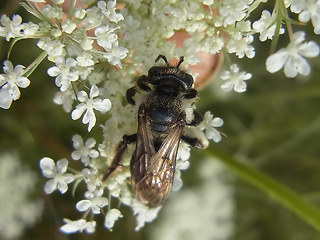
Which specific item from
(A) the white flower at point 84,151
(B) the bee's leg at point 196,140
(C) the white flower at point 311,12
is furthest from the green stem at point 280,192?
(C) the white flower at point 311,12

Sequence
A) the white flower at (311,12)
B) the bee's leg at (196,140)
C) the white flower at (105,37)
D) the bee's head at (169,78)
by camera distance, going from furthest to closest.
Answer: the bee's leg at (196,140) < the bee's head at (169,78) < the white flower at (105,37) < the white flower at (311,12)

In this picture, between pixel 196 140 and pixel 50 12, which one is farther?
pixel 196 140

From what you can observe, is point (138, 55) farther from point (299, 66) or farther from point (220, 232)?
point (220, 232)

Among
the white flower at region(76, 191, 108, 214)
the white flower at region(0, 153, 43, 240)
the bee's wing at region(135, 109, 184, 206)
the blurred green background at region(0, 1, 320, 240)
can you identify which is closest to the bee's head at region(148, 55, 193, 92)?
the bee's wing at region(135, 109, 184, 206)

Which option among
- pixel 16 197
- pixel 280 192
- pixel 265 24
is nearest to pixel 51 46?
pixel 265 24

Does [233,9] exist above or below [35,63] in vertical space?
above

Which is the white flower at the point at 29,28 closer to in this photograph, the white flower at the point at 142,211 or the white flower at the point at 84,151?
the white flower at the point at 84,151

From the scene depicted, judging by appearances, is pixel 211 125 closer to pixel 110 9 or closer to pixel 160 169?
pixel 160 169

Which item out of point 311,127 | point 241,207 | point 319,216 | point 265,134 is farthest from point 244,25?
point 241,207
